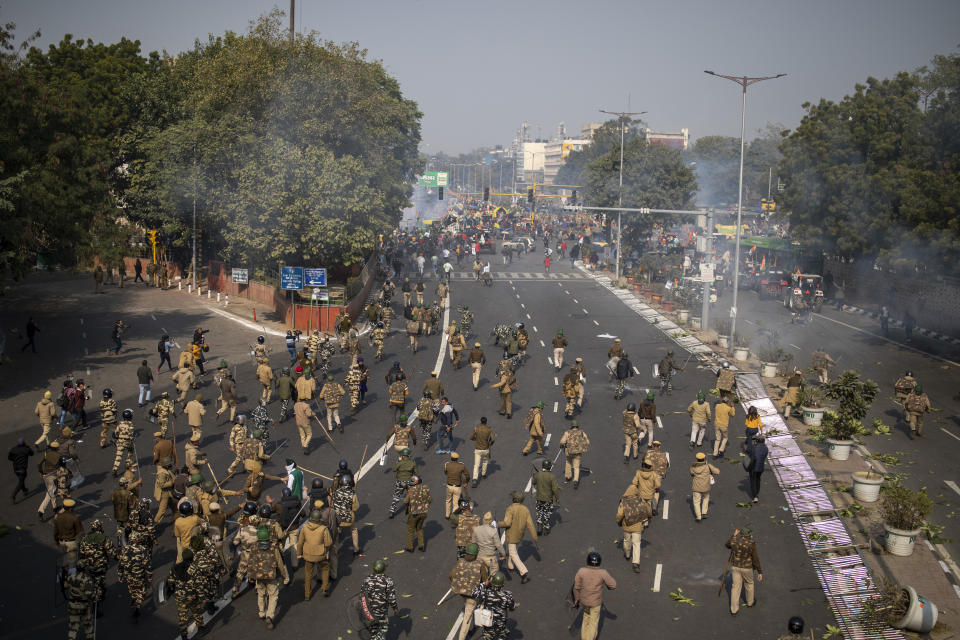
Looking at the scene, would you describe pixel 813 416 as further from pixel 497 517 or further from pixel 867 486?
pixel 497 517

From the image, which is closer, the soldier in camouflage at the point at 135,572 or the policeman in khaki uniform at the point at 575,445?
the soldier in camouflage at the point at 135,572

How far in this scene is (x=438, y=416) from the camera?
20531mm

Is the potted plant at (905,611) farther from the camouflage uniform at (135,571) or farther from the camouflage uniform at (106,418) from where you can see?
the camouflage uniform at (106,418)

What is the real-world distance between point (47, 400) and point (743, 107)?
2787cm

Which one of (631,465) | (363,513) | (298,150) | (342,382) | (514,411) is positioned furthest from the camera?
(298,150)

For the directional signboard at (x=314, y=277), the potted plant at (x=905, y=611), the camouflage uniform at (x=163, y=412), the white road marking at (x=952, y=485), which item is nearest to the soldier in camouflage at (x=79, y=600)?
the camouflage uniform at (x=163, y=412)

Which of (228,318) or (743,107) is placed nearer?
(743,107)

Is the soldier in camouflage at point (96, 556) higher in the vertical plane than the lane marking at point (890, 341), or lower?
lower

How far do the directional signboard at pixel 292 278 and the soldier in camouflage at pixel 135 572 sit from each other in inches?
969

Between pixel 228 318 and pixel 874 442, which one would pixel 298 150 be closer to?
pixel 228 318

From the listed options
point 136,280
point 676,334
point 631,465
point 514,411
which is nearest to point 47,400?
point 514,411

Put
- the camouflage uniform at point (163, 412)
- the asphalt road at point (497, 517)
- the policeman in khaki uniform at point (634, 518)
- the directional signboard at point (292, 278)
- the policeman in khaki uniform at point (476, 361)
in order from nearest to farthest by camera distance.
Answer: the asphalt road at point (497, 517)
the policeman in khaki uniform at point (634, 518)
the camouflage uniform at point (163, 412)
the policeman in khaki uniform at point (476, 361)
the directional signboard at point (292, 278)

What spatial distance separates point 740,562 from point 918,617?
8.55ft

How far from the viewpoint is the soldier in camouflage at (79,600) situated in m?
11.4
